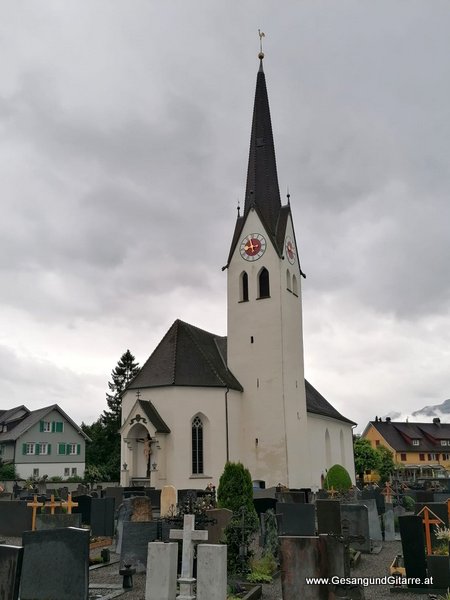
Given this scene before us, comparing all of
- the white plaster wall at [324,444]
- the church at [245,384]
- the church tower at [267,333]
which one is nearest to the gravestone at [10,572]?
the church at [245,384]

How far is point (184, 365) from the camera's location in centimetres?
3228

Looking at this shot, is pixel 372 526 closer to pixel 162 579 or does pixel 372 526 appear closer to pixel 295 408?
pixel 162 579

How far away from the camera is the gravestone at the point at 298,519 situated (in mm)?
14727

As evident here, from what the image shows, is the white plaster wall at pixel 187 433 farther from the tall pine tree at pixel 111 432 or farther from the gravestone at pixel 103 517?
the tall pine tree at pixel 111 432

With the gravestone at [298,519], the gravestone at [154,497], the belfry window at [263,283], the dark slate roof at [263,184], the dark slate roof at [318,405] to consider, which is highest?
the dark slate roof at [263,184]

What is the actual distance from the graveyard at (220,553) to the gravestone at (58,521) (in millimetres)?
20

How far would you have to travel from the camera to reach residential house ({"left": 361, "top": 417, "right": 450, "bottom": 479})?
7281cm

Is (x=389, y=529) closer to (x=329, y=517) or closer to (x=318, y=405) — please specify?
(x=329, y=517)

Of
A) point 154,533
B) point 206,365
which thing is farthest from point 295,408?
point 154,533

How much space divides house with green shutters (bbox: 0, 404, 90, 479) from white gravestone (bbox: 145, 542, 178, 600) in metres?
43.9

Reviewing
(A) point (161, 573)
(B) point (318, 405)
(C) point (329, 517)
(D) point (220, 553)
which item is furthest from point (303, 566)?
(B) point (318, 405)

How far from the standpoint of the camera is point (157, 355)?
33531 millimetres

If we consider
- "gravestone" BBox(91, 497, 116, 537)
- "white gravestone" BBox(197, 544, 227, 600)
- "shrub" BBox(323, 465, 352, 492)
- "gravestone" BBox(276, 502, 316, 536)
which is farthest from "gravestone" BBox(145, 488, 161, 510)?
"white gravestone" BBox(197, 544, 227, 600)

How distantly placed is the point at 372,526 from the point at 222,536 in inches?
254
